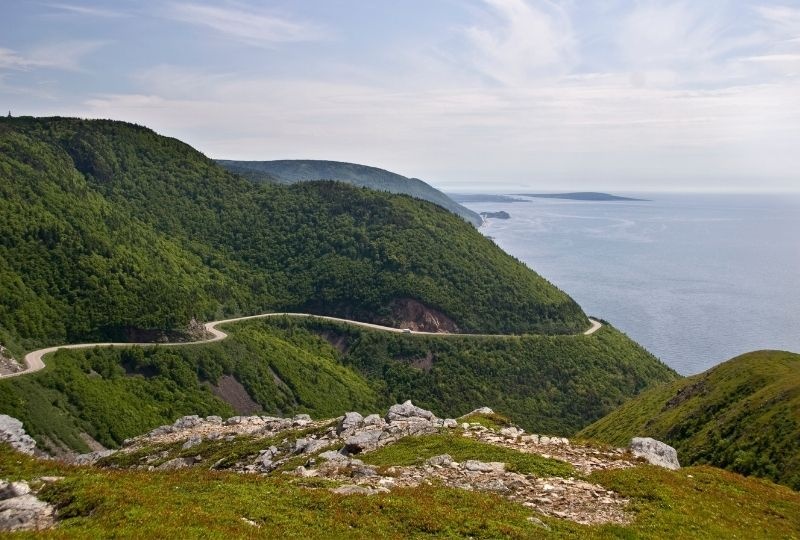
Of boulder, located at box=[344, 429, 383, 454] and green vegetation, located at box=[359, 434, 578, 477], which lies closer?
green vegetation, located at box=[359, 434, 578, 477]

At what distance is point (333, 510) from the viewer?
17.0 m

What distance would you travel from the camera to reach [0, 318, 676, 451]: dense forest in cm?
6675

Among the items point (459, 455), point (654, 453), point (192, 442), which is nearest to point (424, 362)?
point (192, 442)

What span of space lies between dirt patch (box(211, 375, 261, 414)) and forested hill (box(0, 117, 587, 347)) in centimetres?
1555

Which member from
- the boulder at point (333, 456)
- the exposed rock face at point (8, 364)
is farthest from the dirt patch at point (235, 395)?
the boulder at point (333, 456)

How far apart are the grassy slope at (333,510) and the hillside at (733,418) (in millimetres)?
16935

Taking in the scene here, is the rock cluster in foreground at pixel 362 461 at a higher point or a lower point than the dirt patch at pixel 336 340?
higher

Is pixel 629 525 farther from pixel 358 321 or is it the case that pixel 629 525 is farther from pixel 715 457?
pixel 358 321

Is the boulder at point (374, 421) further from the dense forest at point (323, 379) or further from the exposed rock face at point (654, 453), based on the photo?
the dense forest at point (323, 379)

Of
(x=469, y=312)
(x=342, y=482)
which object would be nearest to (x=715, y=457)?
(x=342, y=482)

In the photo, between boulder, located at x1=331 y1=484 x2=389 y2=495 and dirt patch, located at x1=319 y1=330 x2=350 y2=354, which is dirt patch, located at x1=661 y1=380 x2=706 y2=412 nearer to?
boulder, located at x1=331 y1=484 x2=389 y2=495

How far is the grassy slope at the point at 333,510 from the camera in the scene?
583 inches

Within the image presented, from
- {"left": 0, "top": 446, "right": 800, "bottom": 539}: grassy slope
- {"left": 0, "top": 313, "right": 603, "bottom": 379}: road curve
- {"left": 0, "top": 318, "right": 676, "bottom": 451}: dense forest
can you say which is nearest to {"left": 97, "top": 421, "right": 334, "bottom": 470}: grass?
{"left": 0, "top": 446, "right": 800, "bottom": 539}: grassy slope

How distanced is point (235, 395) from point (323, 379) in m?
17.7
